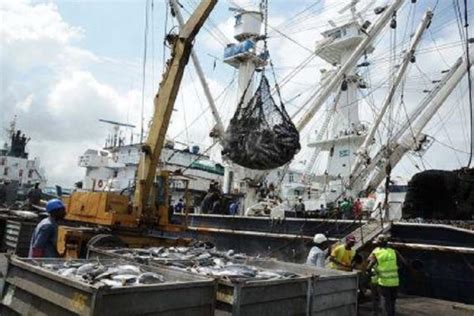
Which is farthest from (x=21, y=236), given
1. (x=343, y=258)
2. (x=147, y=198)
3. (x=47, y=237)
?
(x=343, y=258)

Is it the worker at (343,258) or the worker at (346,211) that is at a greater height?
the worker at (346,211)

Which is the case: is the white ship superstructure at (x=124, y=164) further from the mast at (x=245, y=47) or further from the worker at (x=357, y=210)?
the worker at (x=357, y=210)

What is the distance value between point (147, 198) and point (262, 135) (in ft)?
11.7

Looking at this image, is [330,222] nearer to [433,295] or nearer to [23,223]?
[433,295]

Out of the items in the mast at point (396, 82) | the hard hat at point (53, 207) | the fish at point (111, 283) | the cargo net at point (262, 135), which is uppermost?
the mast at point (396, 82)

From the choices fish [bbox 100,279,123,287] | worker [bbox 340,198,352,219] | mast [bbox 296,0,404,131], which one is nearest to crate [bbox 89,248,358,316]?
fish [bbox 100,279,123,287]

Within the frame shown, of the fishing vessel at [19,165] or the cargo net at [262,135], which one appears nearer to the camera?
the cargo net at [262,135]

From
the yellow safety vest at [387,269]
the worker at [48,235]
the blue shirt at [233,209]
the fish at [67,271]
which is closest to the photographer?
the fish at [67,271]

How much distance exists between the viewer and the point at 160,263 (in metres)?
5.77

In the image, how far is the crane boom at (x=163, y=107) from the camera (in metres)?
12.6

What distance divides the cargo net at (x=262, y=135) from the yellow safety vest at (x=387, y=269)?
4518 mm

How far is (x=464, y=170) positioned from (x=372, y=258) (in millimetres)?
4948

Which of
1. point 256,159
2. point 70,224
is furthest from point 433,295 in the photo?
point 70,224

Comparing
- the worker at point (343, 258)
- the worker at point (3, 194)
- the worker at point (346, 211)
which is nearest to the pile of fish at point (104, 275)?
the worker at point (343, 258)
